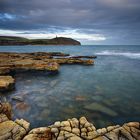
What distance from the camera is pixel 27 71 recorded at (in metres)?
23.1

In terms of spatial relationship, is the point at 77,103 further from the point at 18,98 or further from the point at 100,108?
the point at 18,98

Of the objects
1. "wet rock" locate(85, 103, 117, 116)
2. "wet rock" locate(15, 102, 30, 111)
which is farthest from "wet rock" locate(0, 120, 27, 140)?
"wet rock" locate(85, 103, 117, 116)

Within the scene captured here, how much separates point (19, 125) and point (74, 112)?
4.27 m

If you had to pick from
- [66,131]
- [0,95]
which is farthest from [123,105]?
[0,95]

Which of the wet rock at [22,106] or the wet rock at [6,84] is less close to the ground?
the wet rock at [6,84]

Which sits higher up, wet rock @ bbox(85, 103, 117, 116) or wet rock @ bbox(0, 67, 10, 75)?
wet rock @ bbox(0, 67, 10, 75)

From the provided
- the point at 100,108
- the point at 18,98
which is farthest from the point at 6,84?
the point at 100,108

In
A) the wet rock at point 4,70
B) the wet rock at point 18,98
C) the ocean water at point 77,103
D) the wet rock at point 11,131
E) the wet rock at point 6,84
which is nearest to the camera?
the wet rock at point 11,131

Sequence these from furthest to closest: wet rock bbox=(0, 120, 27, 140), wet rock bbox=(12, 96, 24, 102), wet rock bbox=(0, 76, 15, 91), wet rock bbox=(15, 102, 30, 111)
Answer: wet rock bbox=(0, 76, 15, 91) → wet rock bbox=(12, 96, 24, 102) → wet rock bbox=(15, 102, 30, 111) → wet rock bbox=(0, 120, 27, 140)

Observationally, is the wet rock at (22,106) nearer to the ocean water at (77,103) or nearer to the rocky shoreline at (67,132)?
the ocean water at (77,103)

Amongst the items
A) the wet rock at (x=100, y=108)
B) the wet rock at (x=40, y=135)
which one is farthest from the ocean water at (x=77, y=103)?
the wet rock at (x=40, y=135)

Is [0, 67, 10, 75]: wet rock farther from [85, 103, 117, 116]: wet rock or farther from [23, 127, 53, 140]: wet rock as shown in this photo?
[23, 127, 53, 140]: wet rock

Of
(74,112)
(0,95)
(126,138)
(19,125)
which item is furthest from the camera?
(0,95)

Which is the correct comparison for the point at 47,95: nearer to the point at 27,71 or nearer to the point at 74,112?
the point at 74,112
